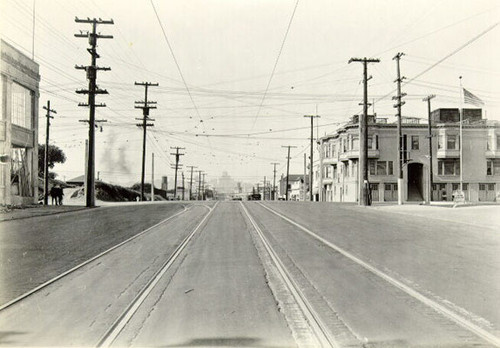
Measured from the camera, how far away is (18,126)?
104 ft

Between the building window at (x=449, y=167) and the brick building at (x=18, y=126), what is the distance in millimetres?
46214

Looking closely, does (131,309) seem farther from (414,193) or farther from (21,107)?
(414,193)

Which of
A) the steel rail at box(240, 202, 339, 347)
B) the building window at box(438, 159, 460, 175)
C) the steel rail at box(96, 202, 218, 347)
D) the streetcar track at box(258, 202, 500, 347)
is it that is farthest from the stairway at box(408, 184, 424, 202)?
A: the steel rail at box(96, 202, 218, 347)

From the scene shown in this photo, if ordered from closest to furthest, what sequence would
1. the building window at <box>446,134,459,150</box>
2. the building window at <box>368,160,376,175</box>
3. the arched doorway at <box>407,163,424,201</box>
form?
the building window at <box>446,134,459,150</box>
the building window at <box>368,160,376,175</box>
the arched doorway at <box>407,163,424,201</box>

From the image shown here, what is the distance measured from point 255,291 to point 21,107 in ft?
94.5

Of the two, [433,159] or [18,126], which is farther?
[433,159]

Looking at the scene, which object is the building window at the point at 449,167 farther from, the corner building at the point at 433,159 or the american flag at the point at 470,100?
the american flag at the point at 470,100

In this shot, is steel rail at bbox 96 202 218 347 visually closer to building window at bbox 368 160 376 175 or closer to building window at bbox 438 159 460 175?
building window at bbox 368 160 376 175

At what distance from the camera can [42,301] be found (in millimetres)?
7551

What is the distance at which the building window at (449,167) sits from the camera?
202 feet

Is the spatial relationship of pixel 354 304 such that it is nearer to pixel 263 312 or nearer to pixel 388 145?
pixel 263 312

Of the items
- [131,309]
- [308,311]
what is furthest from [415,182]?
[131,309]

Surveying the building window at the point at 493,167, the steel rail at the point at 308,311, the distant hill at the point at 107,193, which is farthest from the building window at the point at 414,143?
the steel rail at the point at 308,311

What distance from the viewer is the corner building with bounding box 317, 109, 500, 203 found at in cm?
6034
